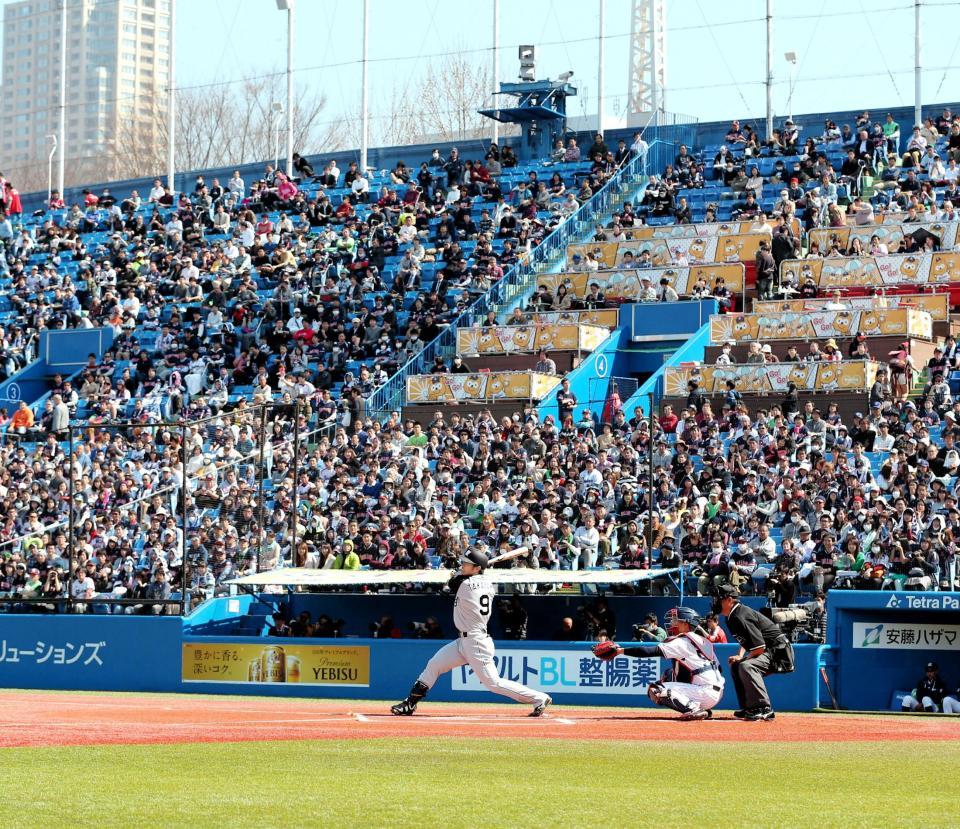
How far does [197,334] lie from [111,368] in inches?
92.6

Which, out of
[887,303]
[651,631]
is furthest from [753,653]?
[887,303]

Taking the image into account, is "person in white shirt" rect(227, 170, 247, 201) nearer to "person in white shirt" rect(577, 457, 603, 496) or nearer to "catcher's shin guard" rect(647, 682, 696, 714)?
"person in white shirt" rect(577, 457, 603, 496)

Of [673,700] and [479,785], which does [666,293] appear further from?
[479,785]

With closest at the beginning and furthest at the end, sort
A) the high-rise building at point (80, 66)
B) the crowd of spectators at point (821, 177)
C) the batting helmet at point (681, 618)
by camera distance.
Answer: the batting helmet at point (681, 618) < the crowd of spectators at point (821, 177) < the high-rise building at point (80, 66)

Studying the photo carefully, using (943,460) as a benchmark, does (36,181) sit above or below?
above

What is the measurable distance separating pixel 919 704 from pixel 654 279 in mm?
18737

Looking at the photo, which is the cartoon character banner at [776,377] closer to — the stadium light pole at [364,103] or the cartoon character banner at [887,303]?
the cartoon character banner at [887,303]

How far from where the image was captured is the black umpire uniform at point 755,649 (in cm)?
1802

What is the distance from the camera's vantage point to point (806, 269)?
3922 cm

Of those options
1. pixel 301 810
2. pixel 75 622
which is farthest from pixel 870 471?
pixel 301 810

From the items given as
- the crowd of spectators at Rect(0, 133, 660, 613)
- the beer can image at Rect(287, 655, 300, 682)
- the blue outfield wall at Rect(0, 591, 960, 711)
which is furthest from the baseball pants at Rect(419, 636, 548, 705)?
the crowd of spectators at Rect(0, 133, 660, 613)

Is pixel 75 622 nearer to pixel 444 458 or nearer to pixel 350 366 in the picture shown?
pixel 444 458

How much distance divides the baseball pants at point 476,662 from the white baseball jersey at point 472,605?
0.12m

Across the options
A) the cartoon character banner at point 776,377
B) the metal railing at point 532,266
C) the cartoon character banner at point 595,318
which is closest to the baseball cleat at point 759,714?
the cartoon character banner at point 776,377
